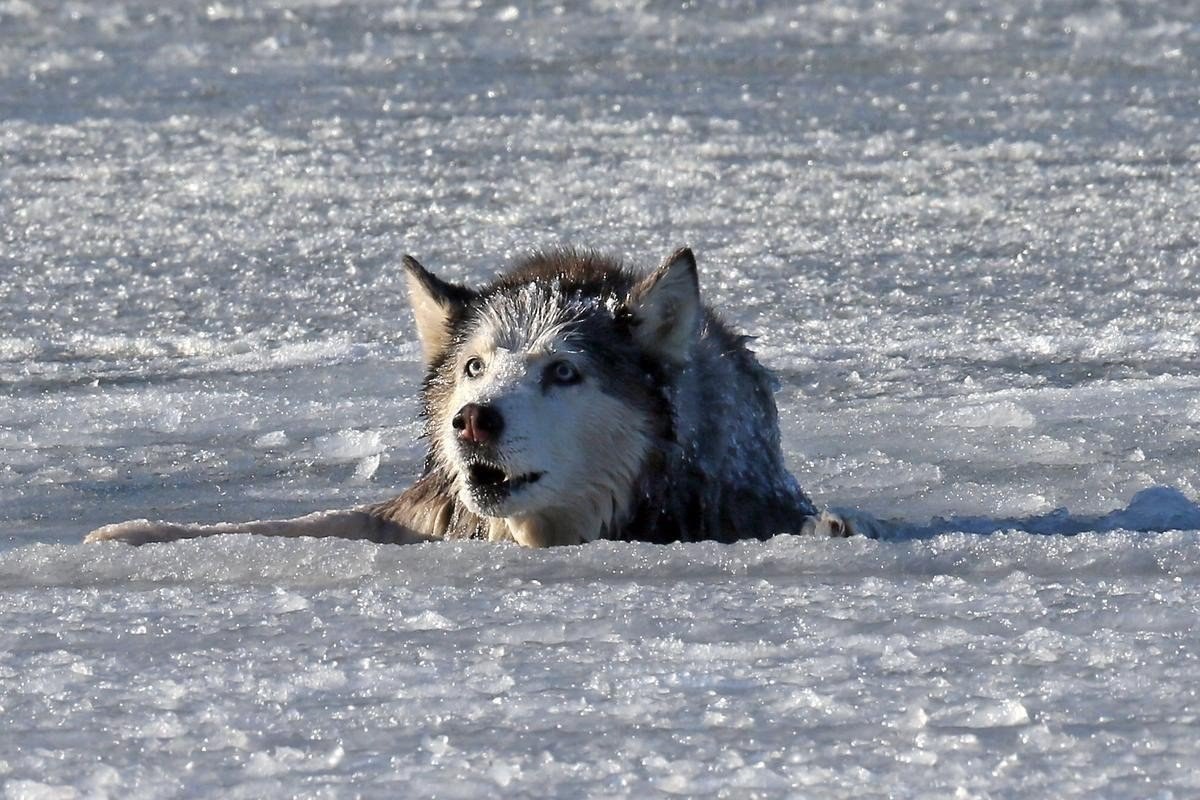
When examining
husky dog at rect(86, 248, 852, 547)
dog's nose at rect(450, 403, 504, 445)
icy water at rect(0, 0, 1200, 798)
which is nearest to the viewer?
icy water at rect(0, 0, 1200, 798)

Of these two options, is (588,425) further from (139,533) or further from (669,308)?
(139,533)

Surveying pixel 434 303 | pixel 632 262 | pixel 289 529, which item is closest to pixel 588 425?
pixel 434 303

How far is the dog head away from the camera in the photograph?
4.61 meters

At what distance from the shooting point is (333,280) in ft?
26.3

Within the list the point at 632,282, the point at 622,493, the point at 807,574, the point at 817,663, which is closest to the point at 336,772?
the point at 817,663

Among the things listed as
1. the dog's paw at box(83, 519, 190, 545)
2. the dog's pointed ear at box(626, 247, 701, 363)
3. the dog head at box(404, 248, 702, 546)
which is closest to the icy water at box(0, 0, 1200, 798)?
the dog's paw at box(83, 519, 190, 545)

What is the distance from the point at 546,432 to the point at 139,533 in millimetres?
1006

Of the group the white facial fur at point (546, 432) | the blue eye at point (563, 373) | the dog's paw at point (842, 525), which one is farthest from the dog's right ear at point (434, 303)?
the dog's paw at point (842, 525)

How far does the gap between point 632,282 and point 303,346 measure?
236 cm

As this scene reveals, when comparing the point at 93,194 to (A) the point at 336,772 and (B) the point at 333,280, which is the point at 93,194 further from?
(A) the point at 336,772

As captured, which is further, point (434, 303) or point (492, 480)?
point (434, 303)

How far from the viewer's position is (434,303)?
5.07 metres

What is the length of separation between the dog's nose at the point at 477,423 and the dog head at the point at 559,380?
2.7 inches

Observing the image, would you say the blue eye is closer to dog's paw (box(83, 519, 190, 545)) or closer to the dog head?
the dog head
